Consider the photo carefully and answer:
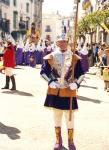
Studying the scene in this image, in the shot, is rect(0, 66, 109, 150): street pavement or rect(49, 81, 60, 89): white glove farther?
rect(0, 66, 109, 150): street pavement

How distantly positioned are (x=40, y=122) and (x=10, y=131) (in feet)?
3.17

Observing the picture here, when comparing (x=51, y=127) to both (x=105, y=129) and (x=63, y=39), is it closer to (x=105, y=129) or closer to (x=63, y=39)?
(x=105, y=129)

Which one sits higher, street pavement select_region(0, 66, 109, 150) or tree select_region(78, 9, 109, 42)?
tree select_region(78, 9, 109, 42)

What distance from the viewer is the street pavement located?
7.50 meters

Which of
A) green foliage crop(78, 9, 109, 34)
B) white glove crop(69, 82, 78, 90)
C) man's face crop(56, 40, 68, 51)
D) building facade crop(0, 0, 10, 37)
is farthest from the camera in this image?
building facade crop(0, 0, 10, 37)

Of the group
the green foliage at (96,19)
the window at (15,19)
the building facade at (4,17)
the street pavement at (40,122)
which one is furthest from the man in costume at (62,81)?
the window at (15,19)

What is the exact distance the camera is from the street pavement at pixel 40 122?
24.6ft

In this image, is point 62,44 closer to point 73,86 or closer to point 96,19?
point 73,86

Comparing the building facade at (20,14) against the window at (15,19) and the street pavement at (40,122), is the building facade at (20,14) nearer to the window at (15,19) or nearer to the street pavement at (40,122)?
the window at (15,19)

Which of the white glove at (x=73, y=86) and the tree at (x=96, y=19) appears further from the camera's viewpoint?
the tree at (x=96, y=19)

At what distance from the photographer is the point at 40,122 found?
9117mm

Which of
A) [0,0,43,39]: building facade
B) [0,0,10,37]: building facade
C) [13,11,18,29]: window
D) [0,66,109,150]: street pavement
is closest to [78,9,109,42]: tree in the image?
[0,66,109,150]: street pavement

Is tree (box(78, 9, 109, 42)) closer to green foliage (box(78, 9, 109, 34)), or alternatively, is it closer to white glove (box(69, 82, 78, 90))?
green foliage (box(78, 9, 109, 34))

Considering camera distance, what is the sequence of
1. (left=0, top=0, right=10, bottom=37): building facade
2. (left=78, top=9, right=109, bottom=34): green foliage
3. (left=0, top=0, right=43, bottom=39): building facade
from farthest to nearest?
(left=0, top=0, right=43, bottom=39): building facade, (left=0, top=0, right=10, bottom=37): building facade, (left=78, top=9, right=109, bottom=34): green foliage
